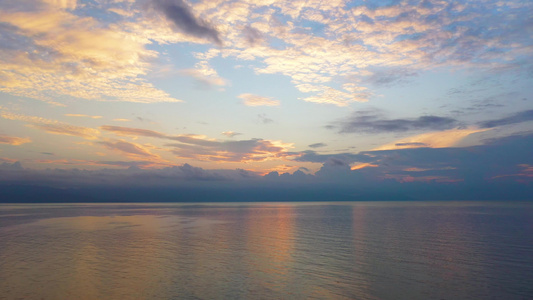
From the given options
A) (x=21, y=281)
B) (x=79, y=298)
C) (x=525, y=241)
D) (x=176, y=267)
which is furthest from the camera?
(x=525, y=241)

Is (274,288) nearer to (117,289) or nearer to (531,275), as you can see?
(117,289)

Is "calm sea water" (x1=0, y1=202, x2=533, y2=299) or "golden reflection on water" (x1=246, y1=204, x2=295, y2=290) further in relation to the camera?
"golden reflection on water" (x1=246, y1=204, x2=295, y2=290)

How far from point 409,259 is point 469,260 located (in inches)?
287

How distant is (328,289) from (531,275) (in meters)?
21.5

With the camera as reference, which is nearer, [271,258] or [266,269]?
[266,269]

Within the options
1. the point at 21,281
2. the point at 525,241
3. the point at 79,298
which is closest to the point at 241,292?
the point at 79,298

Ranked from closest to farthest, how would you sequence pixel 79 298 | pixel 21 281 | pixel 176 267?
pixel 79 298 → pixel 21 281 → pixel 176 267

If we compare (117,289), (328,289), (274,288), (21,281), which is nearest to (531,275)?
(328,289)

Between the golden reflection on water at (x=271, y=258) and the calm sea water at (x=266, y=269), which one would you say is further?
the golden reflection on water at (x=271, y=258)

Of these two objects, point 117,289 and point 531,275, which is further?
point 531,275

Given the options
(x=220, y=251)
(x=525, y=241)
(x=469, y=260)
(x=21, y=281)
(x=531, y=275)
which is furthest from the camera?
(x=525, y=241)

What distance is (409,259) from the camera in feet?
135

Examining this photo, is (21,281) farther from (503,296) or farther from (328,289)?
(503,296)

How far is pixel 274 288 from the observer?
93.9 feet
